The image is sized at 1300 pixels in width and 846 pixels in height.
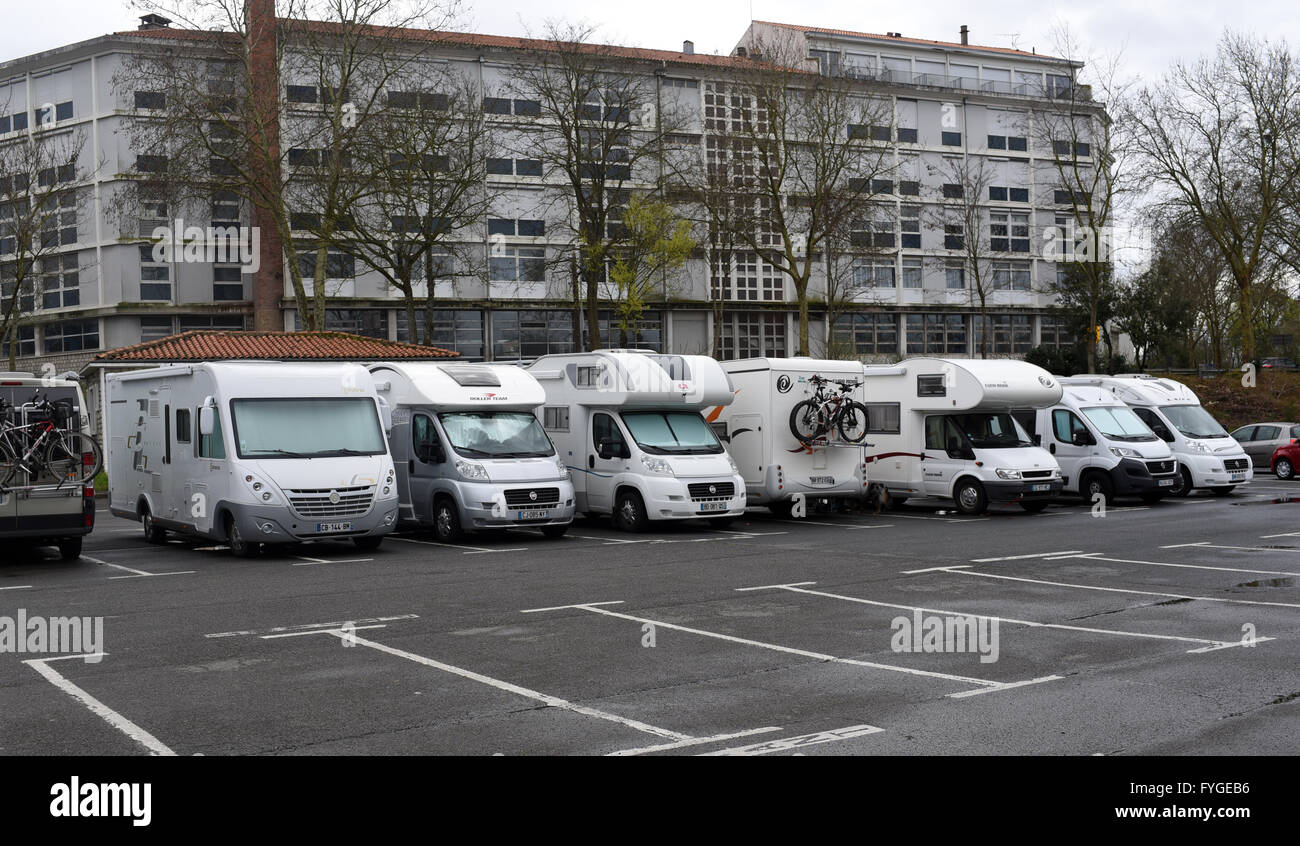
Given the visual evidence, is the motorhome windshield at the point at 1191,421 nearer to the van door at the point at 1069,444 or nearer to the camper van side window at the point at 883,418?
the van door at the point at 1069,444

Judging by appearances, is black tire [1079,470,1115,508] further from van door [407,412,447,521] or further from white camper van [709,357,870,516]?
van door [407,412,447,521]

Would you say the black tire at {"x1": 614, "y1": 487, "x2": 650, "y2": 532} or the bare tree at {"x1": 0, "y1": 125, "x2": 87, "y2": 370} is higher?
the bare tree at {"x1": 0, "y1": 125, "x2": 87, "y2": 370}

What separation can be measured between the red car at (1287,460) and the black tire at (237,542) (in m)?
28.6

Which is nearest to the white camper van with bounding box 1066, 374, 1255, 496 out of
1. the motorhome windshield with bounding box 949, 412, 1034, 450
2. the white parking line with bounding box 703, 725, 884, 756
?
the motorhome windshield with bounding box 949, 412, 1034, 450

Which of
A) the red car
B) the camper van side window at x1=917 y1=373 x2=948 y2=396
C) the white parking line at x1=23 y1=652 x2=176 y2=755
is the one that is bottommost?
the white parking line at x1=23 y1=652 x2=176 y2=755

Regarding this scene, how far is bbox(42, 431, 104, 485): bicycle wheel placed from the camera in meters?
16.6

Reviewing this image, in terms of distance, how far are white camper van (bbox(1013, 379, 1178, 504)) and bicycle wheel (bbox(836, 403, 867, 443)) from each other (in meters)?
5.30

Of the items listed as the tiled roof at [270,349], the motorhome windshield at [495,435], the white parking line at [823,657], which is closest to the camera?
the white parking line at [823,657]

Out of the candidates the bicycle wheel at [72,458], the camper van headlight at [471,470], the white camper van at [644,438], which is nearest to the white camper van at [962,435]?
the white camper van at [644,438]

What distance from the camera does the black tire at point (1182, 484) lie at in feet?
86.0

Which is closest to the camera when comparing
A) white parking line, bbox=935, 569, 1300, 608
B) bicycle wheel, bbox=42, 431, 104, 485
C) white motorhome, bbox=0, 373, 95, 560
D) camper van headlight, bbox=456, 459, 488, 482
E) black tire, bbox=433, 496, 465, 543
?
white parking line, bbox=935, 569, 1300, 608

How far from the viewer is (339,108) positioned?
3994 centimetres
